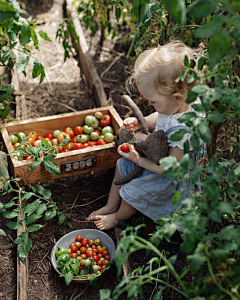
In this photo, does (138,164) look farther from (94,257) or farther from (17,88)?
(17,88)

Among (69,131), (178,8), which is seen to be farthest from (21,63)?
(178,8)

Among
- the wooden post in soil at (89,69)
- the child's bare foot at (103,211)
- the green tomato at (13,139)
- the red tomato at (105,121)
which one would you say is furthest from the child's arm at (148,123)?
the green tomato at (13,139)

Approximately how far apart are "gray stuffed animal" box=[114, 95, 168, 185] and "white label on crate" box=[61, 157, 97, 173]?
0.64ft

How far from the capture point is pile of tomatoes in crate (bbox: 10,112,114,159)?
8.89 ft

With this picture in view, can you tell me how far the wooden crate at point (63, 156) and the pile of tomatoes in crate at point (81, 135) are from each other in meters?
0.04

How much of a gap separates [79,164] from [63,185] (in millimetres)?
310

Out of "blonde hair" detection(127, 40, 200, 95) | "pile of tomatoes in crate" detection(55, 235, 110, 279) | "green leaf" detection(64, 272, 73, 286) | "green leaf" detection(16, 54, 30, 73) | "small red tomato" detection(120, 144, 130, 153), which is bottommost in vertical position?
"pile of tomatoes in crate" detection(55, 235, 110, 279)

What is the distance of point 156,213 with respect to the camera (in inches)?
91.0

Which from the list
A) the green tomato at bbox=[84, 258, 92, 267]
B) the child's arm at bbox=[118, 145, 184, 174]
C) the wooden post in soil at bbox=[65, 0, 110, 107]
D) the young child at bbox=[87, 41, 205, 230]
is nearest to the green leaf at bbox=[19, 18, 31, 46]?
the young child at bbox=[87, 41, 205, 230]

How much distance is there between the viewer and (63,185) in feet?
9.14

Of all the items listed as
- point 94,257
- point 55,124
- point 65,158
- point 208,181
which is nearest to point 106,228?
point 94,257

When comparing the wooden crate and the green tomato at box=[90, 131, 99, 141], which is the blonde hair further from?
the green tomato at box=[90, 131, 99, 141]

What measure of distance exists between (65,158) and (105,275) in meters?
0.70

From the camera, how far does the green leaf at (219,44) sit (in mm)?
1229
